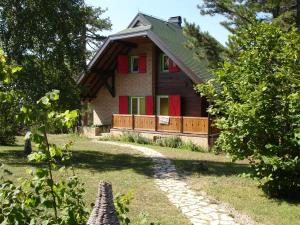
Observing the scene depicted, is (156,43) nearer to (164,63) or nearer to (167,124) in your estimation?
(164,63)

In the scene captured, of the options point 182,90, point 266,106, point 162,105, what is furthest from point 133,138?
point 266,106

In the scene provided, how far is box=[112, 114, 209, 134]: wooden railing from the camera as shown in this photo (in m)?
19.9

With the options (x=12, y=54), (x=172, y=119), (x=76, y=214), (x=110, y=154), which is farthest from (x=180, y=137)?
(x=76, y=214)

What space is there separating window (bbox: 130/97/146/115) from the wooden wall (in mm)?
1433

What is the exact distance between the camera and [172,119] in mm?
21094

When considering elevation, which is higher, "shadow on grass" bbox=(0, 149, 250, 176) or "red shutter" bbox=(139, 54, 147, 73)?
"red shutter" bbox=(139, 54, 147, 73)

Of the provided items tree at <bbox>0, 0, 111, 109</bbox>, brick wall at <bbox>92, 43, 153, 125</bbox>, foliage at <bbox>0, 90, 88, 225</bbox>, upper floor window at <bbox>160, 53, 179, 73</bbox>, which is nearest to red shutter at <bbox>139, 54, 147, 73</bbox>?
brick wall at <bbox>92, 43, 153, 125</bbox>

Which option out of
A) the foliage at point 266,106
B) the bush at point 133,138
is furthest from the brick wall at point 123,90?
the foliage at point 266,106

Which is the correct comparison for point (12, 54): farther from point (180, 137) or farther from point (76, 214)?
point (76, 214)

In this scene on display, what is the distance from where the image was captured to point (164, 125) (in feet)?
70.5

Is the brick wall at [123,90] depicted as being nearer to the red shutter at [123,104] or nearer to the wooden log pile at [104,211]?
the red shutter at [123,104]

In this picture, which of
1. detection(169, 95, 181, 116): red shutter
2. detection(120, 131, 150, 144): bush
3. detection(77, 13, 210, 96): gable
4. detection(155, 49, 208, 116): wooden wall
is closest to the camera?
detection(77, 13, 210, 96): gable

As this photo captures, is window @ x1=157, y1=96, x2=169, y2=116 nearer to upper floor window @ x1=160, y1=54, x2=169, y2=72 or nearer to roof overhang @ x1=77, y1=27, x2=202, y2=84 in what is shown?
upper floor window @ x1=160, y1=54, x2=169, y2=72

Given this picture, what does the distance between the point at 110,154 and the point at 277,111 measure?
31.2 ft
